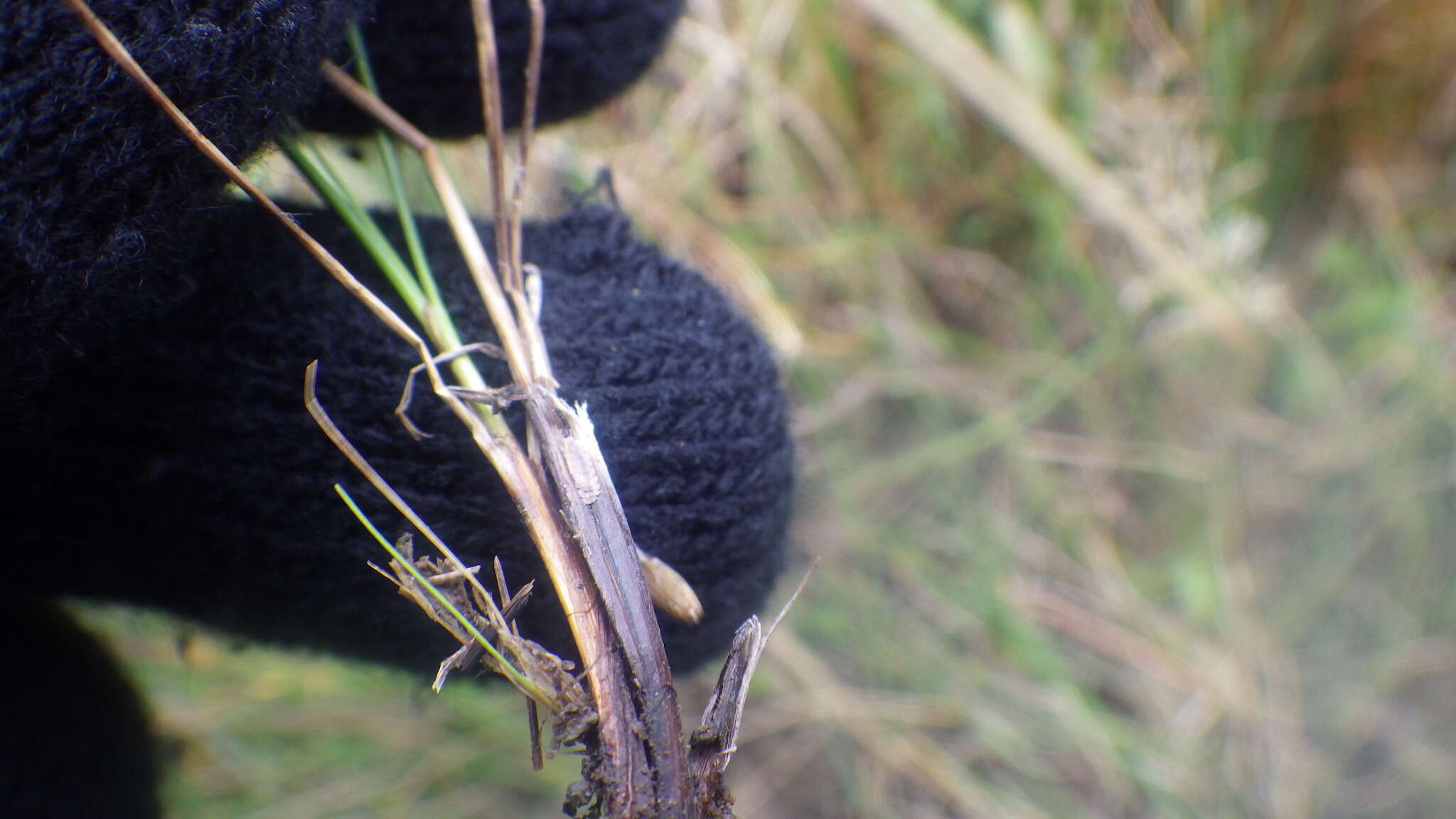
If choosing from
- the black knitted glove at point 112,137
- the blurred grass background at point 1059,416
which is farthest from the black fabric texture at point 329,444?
the blurred grass background at point 1059,416

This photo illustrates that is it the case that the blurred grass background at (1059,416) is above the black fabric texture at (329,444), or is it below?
below

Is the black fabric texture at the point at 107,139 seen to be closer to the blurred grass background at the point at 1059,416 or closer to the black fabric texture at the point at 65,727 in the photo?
the black fabric texture at the point at 65,727

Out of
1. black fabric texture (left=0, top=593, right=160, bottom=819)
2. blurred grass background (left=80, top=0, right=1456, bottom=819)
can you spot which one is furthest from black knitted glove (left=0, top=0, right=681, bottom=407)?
blurred grass background (left=80, top=0, right=1456, bottom=819)

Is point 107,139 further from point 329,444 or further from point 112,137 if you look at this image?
point 329,444

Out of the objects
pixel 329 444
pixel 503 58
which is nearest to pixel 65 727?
pixel 329 444

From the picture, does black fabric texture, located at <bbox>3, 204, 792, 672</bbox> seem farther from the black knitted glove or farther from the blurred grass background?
the blurred grass background

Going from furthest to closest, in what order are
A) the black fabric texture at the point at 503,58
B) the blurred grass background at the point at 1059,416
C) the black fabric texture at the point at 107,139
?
1. the blurred grass background at the point at 1059,416
2. the black fabric texture at the point at 503,58
3. the black fabric texture at the point at 107,139
